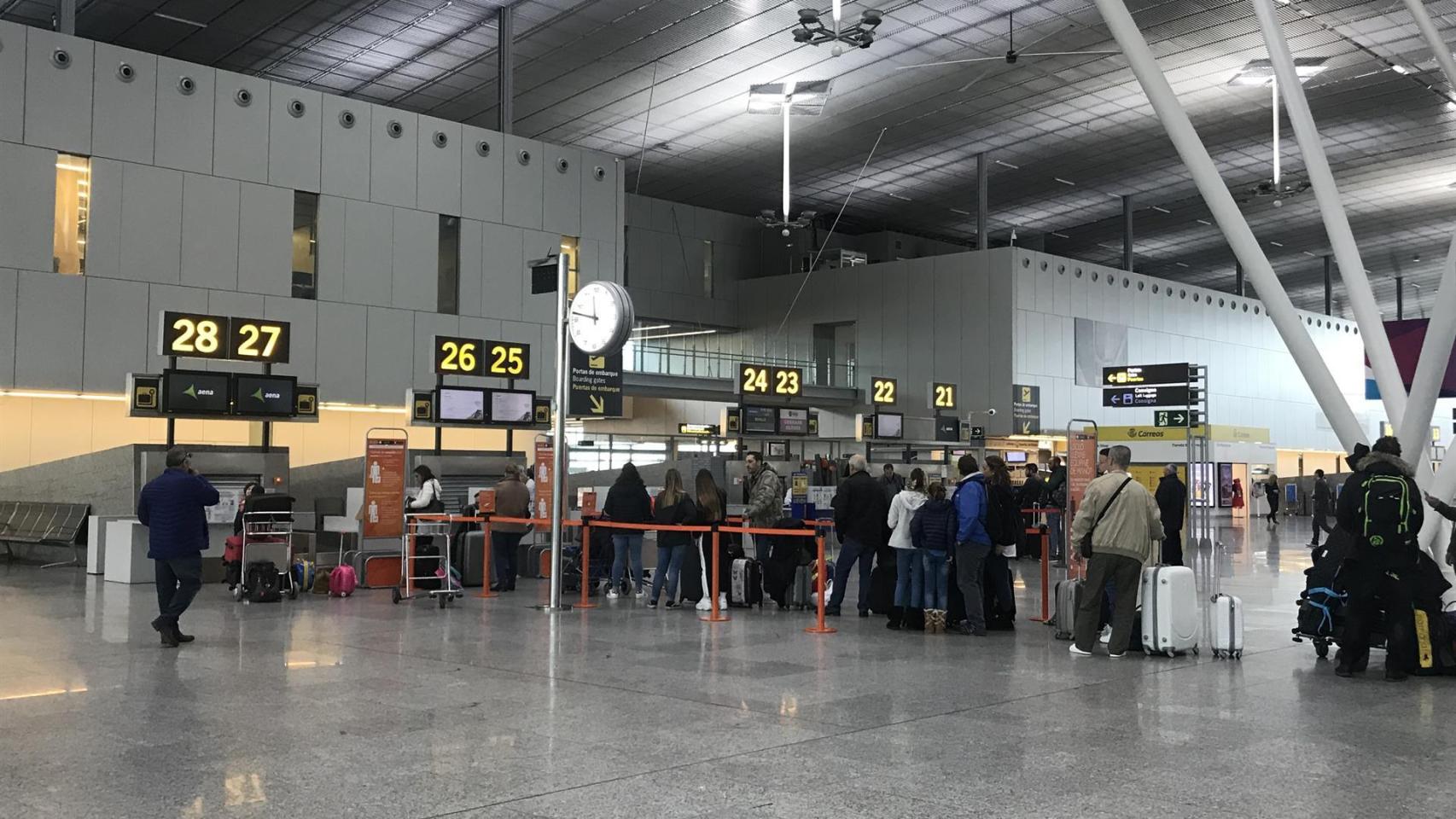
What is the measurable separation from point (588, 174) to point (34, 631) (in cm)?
2031

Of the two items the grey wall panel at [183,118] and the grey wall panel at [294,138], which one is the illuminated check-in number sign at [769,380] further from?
the grey wall panel at [183,118]

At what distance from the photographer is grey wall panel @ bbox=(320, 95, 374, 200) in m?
25.1

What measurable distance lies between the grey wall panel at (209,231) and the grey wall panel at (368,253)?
2.31 m

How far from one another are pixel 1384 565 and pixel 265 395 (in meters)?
14.8

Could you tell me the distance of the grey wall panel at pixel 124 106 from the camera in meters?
22.1

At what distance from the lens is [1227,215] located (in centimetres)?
1133

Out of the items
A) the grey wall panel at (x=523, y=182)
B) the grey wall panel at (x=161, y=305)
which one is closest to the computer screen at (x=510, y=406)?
the grey wall panel at (x=161, y=305)

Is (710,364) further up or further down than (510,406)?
further up

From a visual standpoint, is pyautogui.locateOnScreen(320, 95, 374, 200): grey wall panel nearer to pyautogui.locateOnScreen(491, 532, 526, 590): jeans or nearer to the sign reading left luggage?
the sign reading left luggage

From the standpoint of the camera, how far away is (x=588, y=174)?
29.5 m

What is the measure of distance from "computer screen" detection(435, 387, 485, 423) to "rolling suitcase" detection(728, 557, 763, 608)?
795 centimetres

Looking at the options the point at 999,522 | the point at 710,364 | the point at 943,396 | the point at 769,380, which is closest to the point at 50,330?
the point at 769,380

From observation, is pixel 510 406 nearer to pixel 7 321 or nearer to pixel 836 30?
pixel 836 30

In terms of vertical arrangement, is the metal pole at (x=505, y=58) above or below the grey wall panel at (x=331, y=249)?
above
